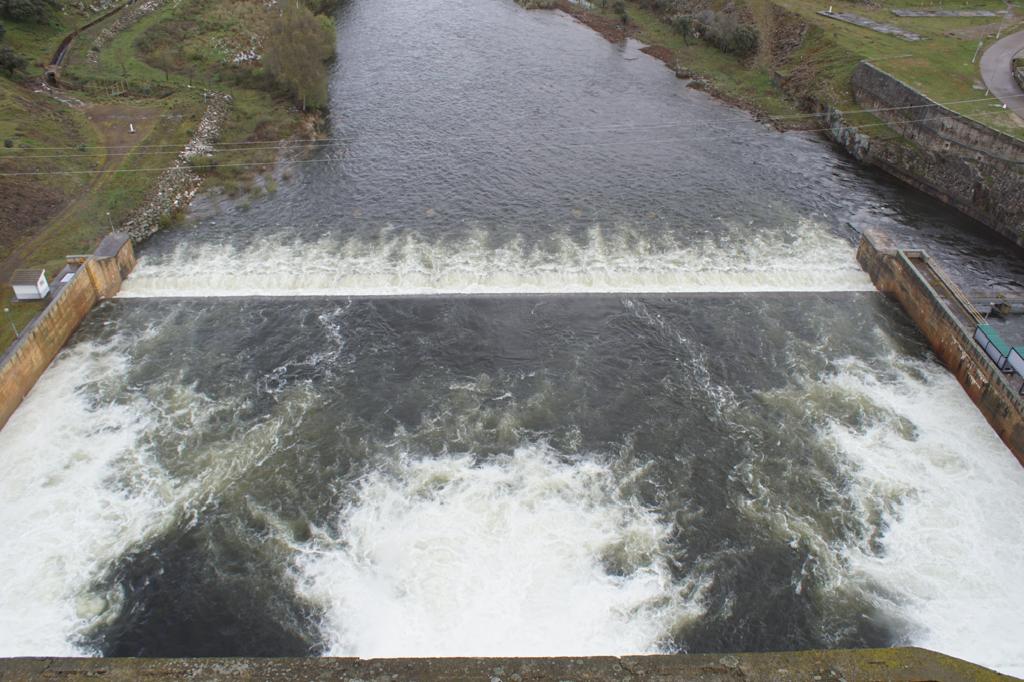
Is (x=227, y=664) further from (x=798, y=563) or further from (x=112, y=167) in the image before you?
(x=112, y=167)

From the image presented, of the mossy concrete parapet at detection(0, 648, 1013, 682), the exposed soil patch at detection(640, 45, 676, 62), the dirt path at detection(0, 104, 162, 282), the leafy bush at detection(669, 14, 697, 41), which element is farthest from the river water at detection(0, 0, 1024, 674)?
the leafy bush at detection(669, 14, 697, 41)

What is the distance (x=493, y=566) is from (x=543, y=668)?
7697 millimetres

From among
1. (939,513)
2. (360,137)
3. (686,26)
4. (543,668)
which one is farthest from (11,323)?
(686,26)

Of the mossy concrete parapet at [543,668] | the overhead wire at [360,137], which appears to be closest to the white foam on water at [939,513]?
the mossy concrete parapet at [543,668]

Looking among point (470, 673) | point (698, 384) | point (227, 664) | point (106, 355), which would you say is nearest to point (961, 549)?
point (698, 384)

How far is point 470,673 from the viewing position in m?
25.7

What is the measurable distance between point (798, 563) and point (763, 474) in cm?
552

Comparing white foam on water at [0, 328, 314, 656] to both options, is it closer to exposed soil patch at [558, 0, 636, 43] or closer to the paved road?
the paved road

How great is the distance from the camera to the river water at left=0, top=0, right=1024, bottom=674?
3170cm

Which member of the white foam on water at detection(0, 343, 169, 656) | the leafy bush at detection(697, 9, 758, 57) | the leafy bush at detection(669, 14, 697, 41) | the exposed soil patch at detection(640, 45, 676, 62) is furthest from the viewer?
the leafy bush at detection(669, 14, 697, 41)

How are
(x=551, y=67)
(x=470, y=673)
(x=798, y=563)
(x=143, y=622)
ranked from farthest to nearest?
(x=551, y=67)
(x=798, y=563)
(x=143, y=622)
(x=470, y=673)

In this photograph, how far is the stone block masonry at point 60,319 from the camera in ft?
135

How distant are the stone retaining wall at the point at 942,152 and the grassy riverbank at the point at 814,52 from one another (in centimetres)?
155

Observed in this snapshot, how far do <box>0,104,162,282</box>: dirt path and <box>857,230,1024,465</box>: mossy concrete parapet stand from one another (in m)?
59.6
